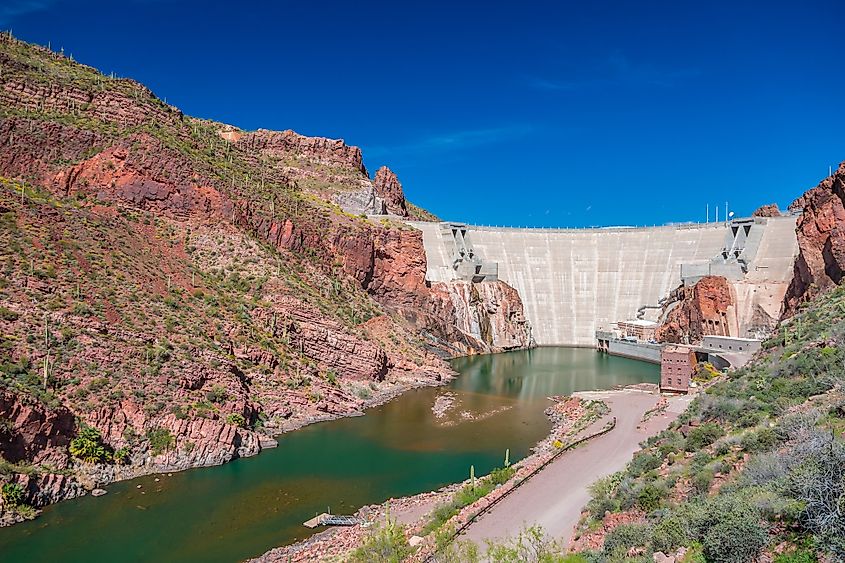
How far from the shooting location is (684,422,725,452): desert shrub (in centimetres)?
1819

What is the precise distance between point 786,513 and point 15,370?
1100 inches

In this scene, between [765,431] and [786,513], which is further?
[765,431]

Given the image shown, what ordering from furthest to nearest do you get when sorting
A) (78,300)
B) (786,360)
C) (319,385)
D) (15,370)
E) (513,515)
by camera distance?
(319,385)
(78,300)
(15,370)
(786,360)
(513,515)

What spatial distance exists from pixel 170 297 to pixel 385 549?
26365 millimetres

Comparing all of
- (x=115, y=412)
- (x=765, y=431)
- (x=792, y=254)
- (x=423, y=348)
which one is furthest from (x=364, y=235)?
(x=765, y=431)

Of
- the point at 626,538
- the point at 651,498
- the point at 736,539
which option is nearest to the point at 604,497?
the point at 651,498

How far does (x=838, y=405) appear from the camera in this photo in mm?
14477

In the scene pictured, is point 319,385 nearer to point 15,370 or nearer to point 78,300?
point 78,300

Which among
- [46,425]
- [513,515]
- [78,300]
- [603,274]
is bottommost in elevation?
[513,515]

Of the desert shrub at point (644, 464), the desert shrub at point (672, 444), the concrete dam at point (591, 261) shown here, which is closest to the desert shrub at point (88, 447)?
the desert shrub at point (644, 464)

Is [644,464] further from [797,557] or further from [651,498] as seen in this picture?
[797,557]

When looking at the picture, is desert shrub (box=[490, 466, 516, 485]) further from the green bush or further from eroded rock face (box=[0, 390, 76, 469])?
eroded rock face (box=[0, 390, 76, 469])

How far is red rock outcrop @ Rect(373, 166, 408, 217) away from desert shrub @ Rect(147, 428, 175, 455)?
218 feet

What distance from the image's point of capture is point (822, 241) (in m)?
51.2
